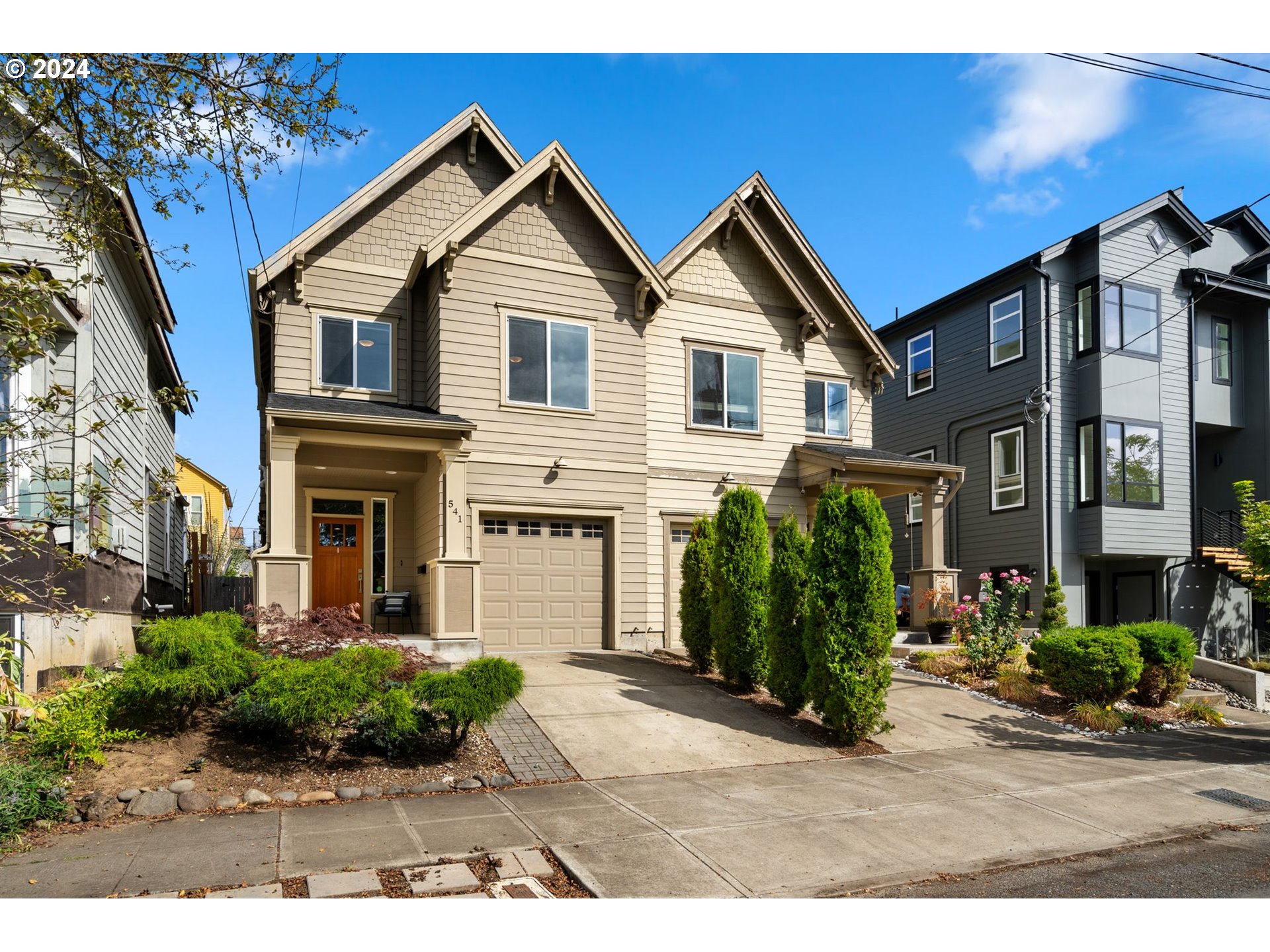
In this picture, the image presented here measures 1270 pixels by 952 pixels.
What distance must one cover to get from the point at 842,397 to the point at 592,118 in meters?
9.94

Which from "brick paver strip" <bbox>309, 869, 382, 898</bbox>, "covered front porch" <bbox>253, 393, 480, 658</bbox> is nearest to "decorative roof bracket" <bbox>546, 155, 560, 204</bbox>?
"covered front porch" <bbox>253, 393, 480, 658</bbox>

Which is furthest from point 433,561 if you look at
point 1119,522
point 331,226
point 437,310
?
A: point 1119,522

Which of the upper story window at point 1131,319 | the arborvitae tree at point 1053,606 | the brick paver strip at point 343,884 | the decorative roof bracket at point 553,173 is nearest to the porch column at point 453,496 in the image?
the decorative roof bracket at point 553,173

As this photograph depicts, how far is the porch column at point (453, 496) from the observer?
12898 mm

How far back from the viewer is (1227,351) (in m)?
21.9

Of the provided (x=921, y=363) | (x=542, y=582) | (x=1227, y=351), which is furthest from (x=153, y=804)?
(x=1227, y=351)

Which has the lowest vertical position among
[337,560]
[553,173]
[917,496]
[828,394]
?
[337,560]

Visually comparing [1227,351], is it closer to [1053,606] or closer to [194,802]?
[1053,606]

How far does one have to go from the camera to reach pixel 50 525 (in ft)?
29.3

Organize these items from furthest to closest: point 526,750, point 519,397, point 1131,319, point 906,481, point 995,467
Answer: point 995,467 → point 1131,319 → point 906,481 → point 519,397 → point 526,750

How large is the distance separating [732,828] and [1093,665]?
25.9 feet

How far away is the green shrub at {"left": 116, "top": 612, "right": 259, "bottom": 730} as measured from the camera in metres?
7.95

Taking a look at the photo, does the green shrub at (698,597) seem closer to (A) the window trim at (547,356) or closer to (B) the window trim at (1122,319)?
(A) the window trim at (547,356)

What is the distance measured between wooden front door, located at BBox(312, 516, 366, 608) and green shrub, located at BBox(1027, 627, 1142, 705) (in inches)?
446
